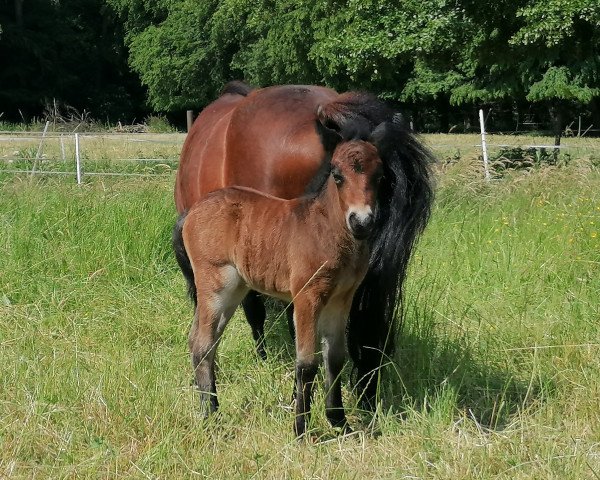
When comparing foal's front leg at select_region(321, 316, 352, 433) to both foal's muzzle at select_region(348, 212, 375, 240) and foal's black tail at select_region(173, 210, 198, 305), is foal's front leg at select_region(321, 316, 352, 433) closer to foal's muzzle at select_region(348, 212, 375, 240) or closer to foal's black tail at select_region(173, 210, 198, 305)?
foal's muzzle at select_region(348, 212, 375, 240)

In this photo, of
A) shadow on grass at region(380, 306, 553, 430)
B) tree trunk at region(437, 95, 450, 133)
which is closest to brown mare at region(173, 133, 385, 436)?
shadow on grass at region(380, 306, 553, 430)

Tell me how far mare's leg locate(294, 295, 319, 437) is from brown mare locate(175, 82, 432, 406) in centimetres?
46

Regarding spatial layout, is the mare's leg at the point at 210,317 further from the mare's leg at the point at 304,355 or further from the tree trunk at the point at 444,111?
the tree trunk at the point at 444,111

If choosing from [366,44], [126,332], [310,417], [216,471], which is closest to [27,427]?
[216,471]

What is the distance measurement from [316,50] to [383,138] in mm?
20256

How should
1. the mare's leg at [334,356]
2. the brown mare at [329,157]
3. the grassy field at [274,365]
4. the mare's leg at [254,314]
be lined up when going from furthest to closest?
the mare's leg at [254,314], the brown mare at [329,157], the mare's leg at [334,356], the grassy field at [274,365]

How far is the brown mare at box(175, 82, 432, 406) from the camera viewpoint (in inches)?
165

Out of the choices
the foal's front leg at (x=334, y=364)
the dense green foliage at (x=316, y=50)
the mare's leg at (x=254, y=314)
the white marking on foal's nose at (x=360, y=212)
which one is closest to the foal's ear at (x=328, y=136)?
the white marking on foal's nose at (x=360, y=212)

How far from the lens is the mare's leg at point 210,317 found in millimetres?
4250

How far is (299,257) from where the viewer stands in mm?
3902

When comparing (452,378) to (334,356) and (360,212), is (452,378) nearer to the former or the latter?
(334,356)

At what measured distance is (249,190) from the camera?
170 inches

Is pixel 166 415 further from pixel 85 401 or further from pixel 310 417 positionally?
pixel 310 417

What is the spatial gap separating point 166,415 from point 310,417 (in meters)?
0.69
